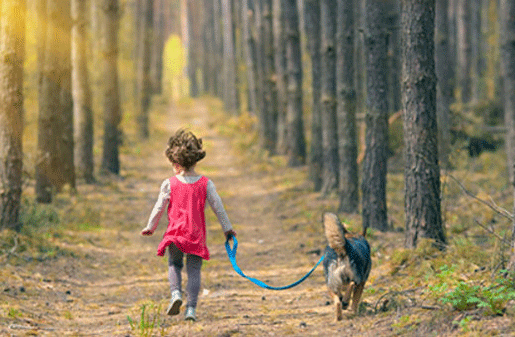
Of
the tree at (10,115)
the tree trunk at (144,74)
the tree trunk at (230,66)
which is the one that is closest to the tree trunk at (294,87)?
the tree trunk at (144,74)

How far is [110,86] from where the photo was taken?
17.9m

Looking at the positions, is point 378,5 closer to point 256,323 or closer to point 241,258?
point 241,258

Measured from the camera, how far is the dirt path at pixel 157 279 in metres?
5.98

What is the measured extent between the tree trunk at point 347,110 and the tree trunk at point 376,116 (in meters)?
Result: 1.64

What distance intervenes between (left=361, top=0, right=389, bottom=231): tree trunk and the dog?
4.10m

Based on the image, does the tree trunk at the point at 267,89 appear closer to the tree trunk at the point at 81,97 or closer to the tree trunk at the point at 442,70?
the tree trunk at the point at 442,70

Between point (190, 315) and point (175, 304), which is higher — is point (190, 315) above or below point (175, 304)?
below

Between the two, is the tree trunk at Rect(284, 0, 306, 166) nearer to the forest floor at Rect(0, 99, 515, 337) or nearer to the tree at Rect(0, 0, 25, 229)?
the forest floor at Rect(0, 99, 515, 337)

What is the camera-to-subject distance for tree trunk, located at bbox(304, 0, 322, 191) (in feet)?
48.4

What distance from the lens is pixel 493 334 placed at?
4594 millimetres

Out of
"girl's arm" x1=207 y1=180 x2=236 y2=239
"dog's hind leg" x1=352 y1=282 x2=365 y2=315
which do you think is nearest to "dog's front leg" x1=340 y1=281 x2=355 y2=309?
"dog's hind leg" x1=352 y1=282 x2=365 y2=315

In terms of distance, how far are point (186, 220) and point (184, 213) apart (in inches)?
2.8

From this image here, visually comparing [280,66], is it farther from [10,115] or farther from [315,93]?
[10,115]

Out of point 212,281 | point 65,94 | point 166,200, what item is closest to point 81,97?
point 65,94
